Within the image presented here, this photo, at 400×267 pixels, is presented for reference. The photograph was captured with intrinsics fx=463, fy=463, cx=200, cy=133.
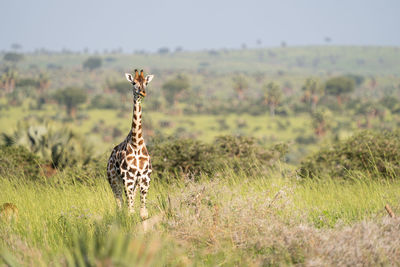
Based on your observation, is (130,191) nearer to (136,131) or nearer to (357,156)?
(136,131)

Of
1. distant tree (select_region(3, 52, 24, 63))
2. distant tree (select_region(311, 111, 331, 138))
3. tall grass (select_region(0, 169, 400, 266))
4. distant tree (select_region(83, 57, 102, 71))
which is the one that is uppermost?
distant tree (select_region(3, 52, 24, 63))

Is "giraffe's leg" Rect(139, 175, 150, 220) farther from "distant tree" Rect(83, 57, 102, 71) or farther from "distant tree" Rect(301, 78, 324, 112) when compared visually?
"distant tree" Rect(83, 57, 102, 71)

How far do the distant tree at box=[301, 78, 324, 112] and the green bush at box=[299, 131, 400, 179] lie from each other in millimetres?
82855

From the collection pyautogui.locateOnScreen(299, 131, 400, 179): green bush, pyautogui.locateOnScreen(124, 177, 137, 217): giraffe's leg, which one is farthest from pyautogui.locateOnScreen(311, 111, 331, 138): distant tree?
pyautogui.locateOnScreen(124, 177, 137, 217): giraffe's leg

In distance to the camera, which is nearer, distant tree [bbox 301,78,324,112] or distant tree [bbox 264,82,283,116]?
distant tree [bbox 264,82,283,116]

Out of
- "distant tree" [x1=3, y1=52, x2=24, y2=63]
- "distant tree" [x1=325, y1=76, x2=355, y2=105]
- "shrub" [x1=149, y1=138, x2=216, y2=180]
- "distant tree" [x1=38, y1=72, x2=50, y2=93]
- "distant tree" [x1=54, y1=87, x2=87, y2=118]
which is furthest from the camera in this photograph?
"distant tree" [x1=3, y1=52, x2=24, y2=63]

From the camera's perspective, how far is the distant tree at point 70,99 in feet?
297

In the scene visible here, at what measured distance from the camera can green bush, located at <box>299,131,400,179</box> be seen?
532 inches

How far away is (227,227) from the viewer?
5.08 m

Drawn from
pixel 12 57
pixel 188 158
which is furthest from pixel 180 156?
pixel 12 57

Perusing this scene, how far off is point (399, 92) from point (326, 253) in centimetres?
13266

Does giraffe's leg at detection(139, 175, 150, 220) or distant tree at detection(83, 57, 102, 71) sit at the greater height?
distant tree at detection(83, 57, 102, 71)

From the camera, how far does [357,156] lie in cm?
1476

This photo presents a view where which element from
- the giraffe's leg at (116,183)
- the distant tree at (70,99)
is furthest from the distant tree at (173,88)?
the giraffe's leg at (116,183)
